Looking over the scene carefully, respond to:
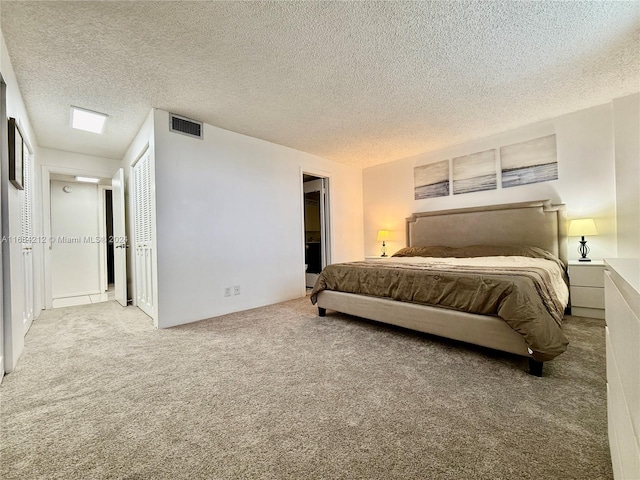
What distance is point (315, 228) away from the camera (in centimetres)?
599

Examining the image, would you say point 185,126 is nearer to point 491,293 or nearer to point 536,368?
point 491,293

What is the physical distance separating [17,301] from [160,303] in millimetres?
1022

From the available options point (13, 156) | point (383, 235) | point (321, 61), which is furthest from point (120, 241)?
point (383, 235)

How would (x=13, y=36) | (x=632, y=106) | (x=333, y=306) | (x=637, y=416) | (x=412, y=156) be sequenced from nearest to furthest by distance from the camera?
1. (x=637, y=416)
2. (x=13, y=36)
3. (x=632, y=106)
4. (x=333, y=306)
5. (x=412, y=156)

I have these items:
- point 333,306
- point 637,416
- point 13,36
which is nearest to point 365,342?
point 333,306

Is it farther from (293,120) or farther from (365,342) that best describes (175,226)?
(365,342)

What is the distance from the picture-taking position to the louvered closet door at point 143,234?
3191mm

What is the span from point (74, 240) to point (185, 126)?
3.58 metres

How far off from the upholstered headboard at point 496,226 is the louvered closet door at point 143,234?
12.5 ft

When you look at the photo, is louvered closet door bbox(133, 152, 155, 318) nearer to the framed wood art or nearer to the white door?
the white door

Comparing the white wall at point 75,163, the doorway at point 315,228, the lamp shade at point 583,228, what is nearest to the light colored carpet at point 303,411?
the lamp shade at point 583,228

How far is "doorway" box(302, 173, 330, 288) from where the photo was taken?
4.89 metres

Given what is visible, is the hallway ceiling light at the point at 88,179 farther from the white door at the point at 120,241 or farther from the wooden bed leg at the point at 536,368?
the wooden bed leg at the point at 536,368

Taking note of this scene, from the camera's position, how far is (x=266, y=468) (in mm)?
1066
